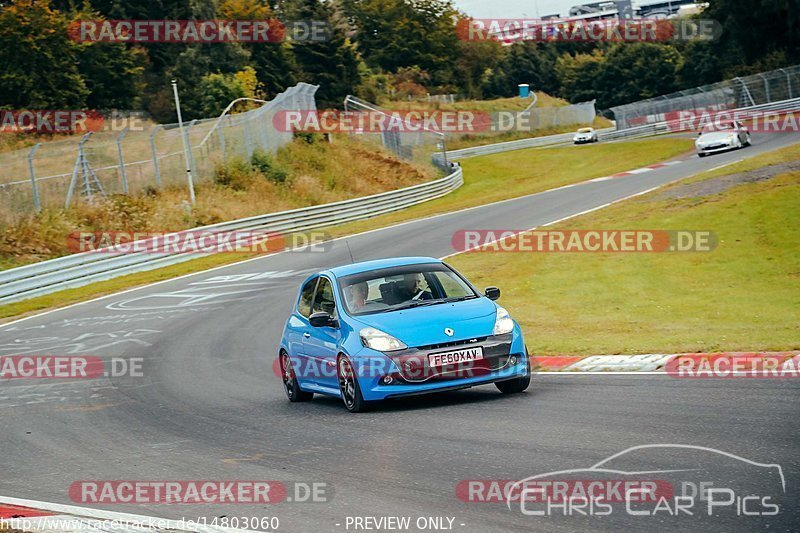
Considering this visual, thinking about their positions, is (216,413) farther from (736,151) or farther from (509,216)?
(736,151)

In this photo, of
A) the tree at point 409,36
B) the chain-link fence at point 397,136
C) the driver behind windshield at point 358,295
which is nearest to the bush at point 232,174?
the chain-link fence at point 397,136

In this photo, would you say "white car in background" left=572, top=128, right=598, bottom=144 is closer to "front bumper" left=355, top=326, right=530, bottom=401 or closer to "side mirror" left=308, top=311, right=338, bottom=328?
"side mirror" left=308, top=311, right=338, bottom=328

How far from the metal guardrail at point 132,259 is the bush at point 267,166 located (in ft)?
17.5

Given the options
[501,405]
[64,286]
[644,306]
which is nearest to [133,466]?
[501,405]

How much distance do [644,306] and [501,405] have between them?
9.83m

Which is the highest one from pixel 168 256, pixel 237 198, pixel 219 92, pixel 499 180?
pixel 219 92

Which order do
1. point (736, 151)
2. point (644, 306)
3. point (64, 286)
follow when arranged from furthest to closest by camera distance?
point (736, 151) → point (64, 286) → point (644, 306)

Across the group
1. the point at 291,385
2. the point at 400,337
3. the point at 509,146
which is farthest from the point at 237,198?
the point at 509,146

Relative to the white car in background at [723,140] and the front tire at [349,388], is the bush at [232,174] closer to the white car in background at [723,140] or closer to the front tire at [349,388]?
the white car in background at [723,140]

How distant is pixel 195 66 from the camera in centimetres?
7838

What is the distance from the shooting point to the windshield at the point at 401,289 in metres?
10.8

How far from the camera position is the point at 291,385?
11961 millimetres

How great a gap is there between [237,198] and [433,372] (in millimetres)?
32510

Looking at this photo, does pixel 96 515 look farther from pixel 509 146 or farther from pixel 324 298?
pixel 509 146
